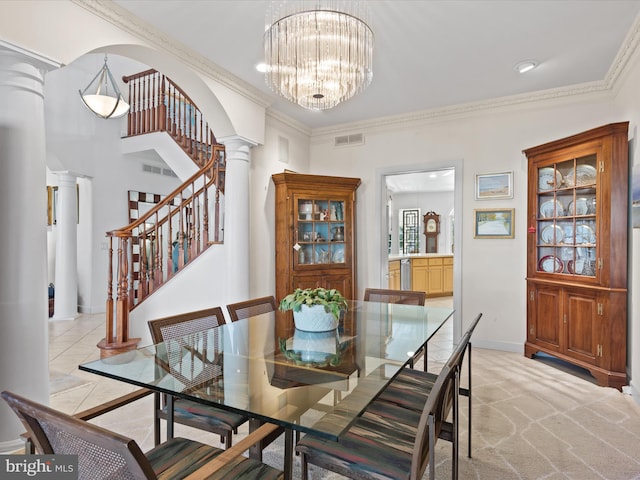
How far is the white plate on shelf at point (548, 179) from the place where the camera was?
12.4 feet

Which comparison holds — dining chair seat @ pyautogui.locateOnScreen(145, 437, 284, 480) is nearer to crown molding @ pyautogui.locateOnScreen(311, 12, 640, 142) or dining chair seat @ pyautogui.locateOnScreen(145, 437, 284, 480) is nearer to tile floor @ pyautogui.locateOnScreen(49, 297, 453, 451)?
tile floor @ pyautogui.locateOnScreen(49, 297, 453, 451)

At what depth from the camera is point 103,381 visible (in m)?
3.35

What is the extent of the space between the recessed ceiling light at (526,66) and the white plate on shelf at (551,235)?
155 centimetres

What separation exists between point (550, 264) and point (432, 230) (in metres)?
6.75

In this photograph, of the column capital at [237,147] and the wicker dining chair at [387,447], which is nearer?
the wicker dining chair at [387,447]

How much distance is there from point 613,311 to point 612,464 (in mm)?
1507

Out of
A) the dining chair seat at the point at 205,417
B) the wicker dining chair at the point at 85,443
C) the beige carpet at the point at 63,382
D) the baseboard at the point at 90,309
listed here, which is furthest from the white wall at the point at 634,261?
the baseboard at the point at 90,309

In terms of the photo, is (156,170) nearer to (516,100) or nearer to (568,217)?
(516,100)

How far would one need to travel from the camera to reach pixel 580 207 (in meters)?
3.58

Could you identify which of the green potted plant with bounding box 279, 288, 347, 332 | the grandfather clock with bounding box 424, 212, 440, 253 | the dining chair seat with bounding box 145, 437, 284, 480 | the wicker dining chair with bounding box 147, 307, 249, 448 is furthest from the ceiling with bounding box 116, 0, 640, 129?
the grandfather clock with bounding box 424, 212, 440, 253

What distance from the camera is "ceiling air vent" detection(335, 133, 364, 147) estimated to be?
515cm

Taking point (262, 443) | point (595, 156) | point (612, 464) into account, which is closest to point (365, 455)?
point (262, 443)

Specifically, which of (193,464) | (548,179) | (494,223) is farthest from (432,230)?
(193,464)

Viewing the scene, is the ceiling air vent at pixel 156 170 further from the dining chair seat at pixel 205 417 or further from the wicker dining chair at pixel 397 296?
the dining chair seat at pixel 205 417
